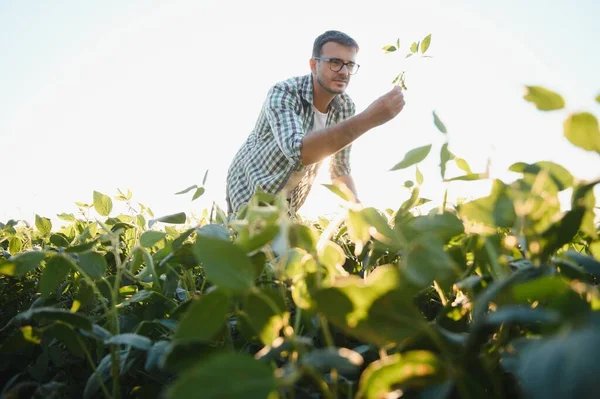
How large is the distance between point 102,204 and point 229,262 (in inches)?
27.5

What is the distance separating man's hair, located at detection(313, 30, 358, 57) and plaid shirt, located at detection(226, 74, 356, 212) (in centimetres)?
27

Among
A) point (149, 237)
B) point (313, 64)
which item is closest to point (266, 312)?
point (149, 237)

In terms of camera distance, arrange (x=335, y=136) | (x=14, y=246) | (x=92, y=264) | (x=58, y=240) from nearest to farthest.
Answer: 1. (x=92, y=264)
2. (x=58, y=240)
3. (x=14, y=246)
4. (x=335, y=136)

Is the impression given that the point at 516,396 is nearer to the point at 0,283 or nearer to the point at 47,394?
the point at 47,394

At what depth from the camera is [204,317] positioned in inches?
12.4

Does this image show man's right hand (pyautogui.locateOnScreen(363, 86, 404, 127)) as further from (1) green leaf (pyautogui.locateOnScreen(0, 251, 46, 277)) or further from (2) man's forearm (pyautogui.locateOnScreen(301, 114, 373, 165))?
(1) green leaf (pyautogui.locateOnScreen(0, 251, 46, 277))

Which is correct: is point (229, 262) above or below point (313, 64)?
below

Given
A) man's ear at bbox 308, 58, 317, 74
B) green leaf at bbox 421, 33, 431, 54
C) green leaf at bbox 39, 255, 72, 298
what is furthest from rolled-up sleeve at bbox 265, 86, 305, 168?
green leaf at bbox 39, 255, 72, 298

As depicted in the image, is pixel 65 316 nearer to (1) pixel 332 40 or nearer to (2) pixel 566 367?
(2) pixel 566 367

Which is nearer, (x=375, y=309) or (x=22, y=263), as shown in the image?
(x=375, y=309)

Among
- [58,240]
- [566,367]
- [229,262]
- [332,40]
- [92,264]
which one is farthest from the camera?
[332,40]

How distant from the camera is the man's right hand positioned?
229 cm

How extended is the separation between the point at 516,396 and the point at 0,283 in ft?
3.33

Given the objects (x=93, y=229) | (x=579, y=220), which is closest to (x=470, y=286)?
(x=579, y=220)
